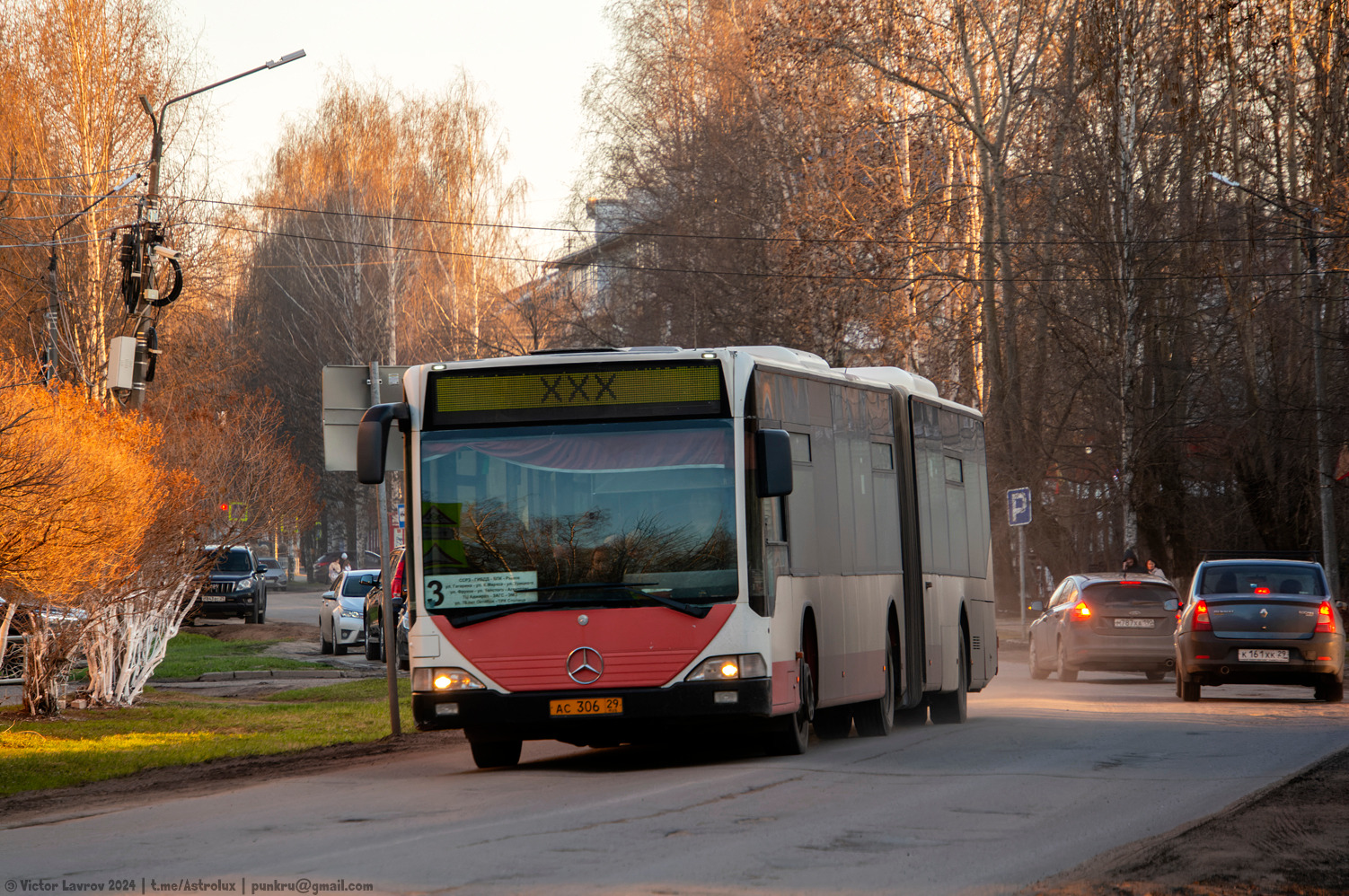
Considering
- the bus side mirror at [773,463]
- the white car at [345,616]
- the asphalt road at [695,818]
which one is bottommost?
the asphalt road at [695,818]

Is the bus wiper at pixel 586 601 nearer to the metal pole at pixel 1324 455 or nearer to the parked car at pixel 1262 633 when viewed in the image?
the parked car at pixel 1262 633

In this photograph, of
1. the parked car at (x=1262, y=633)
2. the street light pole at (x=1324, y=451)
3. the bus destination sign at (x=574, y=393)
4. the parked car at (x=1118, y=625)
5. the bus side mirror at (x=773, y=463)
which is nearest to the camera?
the bus side mirror at (x=773, y=463)

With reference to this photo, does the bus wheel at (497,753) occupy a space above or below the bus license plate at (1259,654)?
below

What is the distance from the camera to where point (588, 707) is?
12336 millimetres

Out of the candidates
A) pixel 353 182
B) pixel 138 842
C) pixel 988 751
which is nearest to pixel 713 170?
pixel 353 182

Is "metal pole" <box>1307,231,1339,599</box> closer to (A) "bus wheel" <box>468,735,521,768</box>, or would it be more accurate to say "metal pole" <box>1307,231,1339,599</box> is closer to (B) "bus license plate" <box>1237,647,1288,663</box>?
(B) "bus license plate" <box>1237,647,1288,663</box>

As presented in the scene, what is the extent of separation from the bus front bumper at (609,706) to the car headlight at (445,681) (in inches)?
1.5

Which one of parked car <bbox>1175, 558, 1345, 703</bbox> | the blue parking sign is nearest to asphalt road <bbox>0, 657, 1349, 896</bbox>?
parked car <bbox>1175, 558, 1345, 703</bbox>

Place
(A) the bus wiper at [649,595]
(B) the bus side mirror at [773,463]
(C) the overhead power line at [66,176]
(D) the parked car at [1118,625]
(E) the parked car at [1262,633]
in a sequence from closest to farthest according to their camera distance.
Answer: (B) the bus side mirror at [773,463] → (A) the bus wiper at [649,595] → (E) the parked car at [1262,633] → (D) the parked car at [1118,625] → (C) the overhead power line at [66,176]

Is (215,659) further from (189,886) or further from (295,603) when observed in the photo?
(295,603)

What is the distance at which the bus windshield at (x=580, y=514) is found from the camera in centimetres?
1242

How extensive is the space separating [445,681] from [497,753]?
1298 millimetres

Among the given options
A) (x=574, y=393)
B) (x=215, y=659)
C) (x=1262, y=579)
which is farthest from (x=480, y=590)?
(x=215, y=659)

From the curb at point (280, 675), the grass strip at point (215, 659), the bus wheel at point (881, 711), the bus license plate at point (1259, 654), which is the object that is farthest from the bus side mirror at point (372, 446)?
the grass strip at point (215, 659)
